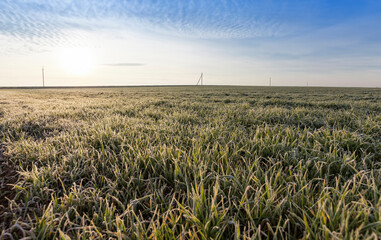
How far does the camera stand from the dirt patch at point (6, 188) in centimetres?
161

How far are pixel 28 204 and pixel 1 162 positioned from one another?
5.30 ft

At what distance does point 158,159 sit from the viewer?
235cm

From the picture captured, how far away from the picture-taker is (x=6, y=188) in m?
2.06

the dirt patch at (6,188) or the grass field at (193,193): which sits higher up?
the grass field at (193,193)

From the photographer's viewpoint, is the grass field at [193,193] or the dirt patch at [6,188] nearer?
the grass field at [193,193]

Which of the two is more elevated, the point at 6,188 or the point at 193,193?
the point at 193,193

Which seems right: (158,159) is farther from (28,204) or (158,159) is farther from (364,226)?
(364,226)

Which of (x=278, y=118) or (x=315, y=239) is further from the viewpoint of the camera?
(x=278, y=118)

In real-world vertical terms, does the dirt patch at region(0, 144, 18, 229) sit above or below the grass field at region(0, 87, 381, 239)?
Result: below

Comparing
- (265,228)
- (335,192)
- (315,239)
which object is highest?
(335,192)

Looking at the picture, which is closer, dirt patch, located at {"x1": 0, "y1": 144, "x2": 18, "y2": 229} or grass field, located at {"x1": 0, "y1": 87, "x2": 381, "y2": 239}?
grass field, located at {"x1": 0, "y1": 87, "x2": 381, "y2": 239}

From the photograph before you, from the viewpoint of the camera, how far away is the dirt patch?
5.29 ft

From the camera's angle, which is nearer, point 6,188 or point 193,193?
point 193,193

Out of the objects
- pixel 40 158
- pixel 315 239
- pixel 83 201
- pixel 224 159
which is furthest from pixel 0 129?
pixel 315 239
